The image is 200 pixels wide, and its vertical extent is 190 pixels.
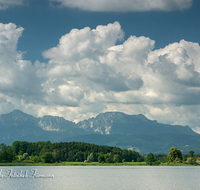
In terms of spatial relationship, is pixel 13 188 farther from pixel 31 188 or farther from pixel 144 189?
pixel 144 189

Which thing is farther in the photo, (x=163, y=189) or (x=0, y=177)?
(x=0, y=177)

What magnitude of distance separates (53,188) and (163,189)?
1078 inches

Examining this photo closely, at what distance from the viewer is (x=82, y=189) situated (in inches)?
2675

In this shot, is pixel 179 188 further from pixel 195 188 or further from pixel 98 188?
pixel 98 188

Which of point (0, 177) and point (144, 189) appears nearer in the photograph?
point (144, 189)

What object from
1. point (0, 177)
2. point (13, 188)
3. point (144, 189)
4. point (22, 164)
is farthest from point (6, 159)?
point (144, 189)

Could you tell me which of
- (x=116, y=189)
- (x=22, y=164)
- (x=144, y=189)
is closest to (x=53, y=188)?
(x=116, y=189)

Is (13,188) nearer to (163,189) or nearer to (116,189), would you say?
(116,189)

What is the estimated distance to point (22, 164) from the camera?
648 ft

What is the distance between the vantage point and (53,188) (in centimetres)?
6975

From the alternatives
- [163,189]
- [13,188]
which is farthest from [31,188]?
[163,189]

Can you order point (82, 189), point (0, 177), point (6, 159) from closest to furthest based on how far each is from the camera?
point (82, 189)
point (0, 177)
point (6, 159)

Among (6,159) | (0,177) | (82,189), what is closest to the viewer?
(82,189)

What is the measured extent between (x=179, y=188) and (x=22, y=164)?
149 m
